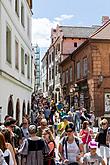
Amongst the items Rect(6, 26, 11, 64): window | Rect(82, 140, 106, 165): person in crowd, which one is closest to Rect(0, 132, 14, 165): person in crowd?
Rect(82, 140, 106, 165): person in crowd

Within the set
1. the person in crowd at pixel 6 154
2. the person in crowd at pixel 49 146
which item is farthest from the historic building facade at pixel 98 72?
the person in crowd at pixel 6 154

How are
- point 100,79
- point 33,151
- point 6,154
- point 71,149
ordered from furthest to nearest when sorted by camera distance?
point 100,79 < point 71,149 < point 33,151 < point 6,154

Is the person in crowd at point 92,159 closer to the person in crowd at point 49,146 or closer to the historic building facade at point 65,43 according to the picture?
the person in crowd at point 49,146

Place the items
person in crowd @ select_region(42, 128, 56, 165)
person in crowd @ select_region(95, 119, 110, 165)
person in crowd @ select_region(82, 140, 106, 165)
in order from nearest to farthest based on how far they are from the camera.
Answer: person in crowd @ select_region(82, 140, 106, 165) → person in crowd @ select_region(42, 128, 56, 165) → person in crowd @ select_region(95, 119, 110, 165)

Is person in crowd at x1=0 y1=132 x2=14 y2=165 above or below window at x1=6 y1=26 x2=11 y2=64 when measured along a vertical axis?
below

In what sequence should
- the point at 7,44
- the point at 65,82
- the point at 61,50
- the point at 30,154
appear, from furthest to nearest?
the point at 61,50 → the point at 65,82 → the point at 7,44 → the point at 30,154

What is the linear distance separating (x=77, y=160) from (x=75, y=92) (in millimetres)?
29112

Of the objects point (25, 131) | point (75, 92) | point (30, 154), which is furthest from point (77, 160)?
point (75, 92)

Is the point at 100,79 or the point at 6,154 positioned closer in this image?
the point at 6,154

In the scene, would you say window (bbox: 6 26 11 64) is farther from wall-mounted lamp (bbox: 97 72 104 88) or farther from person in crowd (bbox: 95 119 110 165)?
wall-mounted lamp (bbox: 97 72 104 88)

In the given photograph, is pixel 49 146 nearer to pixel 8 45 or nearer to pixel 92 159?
pixel 92 159

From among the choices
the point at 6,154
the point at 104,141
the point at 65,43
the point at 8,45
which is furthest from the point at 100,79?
the point at 65,43

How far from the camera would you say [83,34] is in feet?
182

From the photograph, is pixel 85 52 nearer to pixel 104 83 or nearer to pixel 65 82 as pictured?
pixel 104 83
